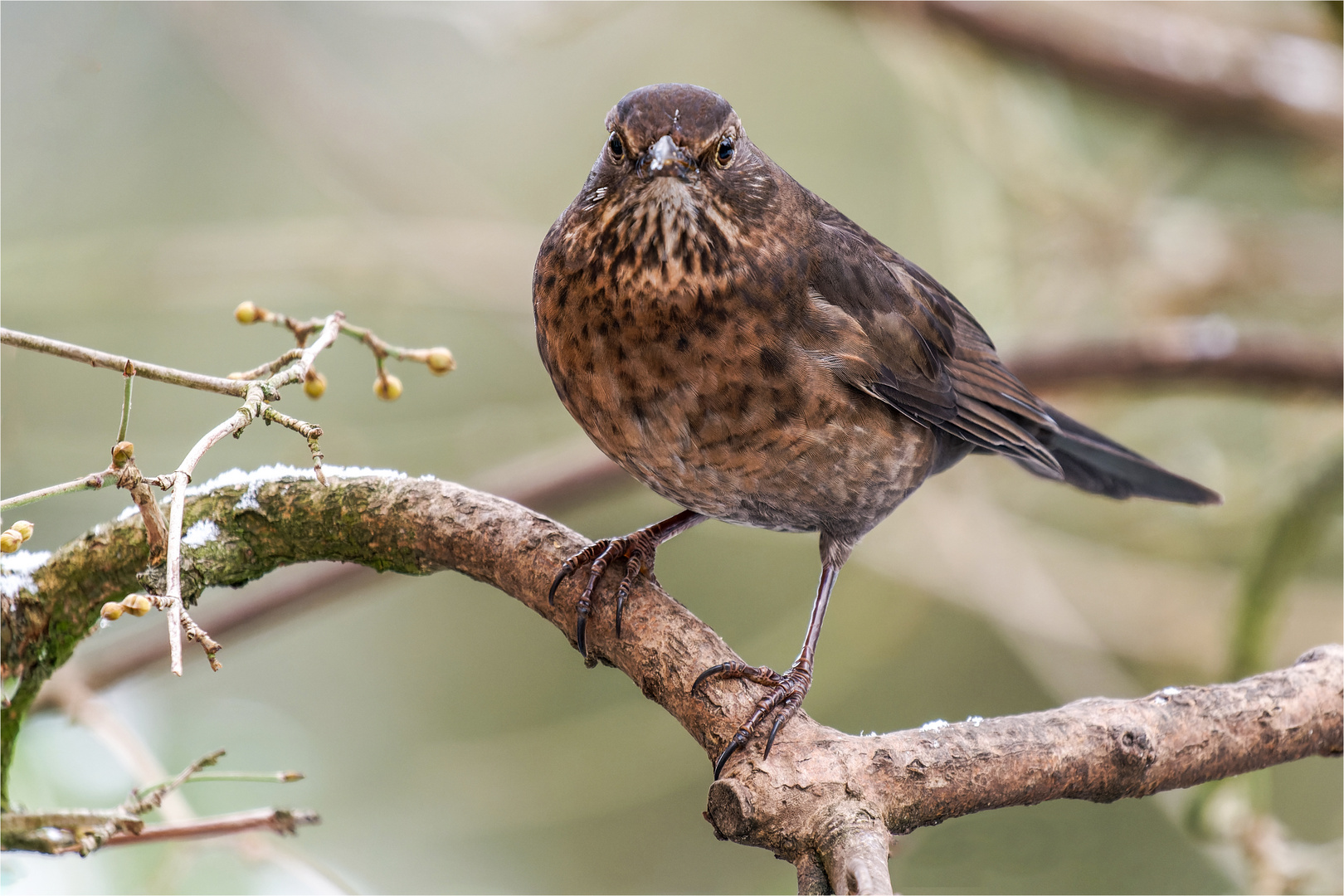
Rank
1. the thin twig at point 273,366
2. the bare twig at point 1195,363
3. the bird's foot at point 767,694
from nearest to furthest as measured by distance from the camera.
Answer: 1. the thin twig at point 273,366
2. the bird's foot at point 767,694
3. the bare twig at point 1195,363

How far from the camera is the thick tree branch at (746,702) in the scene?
185 cm

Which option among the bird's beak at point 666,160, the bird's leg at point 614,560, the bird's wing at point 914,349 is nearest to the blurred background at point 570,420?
the bird's wing at point 914,349

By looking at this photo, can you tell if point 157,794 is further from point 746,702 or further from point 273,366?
point 746,702

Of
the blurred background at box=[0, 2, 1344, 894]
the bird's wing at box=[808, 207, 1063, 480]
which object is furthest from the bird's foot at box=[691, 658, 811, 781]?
the blurred background at box=[0, 2, 1344, 894]

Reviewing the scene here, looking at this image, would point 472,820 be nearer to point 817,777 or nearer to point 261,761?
point 261,761

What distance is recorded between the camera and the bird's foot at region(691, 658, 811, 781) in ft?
6.48

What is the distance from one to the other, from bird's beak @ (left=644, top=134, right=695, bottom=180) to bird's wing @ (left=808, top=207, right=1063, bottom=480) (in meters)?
0.45

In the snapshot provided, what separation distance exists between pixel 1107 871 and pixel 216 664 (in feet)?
11.0

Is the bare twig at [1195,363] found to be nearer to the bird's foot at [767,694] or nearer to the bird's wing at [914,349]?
the bird's wing at [914,349]

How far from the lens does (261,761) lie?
12.3 ft

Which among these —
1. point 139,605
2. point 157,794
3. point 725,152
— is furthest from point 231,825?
point 725,152

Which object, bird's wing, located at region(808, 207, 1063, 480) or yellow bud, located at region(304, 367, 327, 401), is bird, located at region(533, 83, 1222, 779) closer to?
bird's wing, located at region(808, 207, 1063, 480)

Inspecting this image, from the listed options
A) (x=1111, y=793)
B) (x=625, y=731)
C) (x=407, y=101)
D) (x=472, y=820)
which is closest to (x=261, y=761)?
(x=472, y=820)

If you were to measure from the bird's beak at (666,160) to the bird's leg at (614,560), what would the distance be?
81 cm
